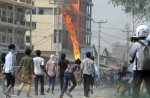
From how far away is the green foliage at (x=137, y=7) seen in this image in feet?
81.8

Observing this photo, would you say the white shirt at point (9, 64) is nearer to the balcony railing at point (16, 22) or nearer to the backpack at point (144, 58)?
the backpack at point (144, 58)

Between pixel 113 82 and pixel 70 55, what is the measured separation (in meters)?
40.2

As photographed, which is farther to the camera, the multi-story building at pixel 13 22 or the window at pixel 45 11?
the window at pixel 45 11

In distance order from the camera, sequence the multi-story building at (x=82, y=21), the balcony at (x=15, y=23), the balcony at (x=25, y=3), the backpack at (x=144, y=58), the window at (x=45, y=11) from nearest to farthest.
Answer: the backpack at (x=144, y=58) → the balcony at (x=15, y=23) → the balcony at (x=25, y=3) → the window at (x=45, y=11) → the multi-story building at (x=82, y=21)

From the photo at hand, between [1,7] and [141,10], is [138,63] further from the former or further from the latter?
[1,7]

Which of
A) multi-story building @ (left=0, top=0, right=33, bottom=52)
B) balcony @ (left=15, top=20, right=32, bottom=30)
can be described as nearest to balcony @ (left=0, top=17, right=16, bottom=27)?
multi-story building @ (left=0, top=0, right=33, bottom=52)

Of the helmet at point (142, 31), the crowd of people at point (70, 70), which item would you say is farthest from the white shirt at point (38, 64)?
the helmet at point (142, 31)

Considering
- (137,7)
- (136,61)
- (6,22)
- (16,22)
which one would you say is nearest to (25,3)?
(16,22)

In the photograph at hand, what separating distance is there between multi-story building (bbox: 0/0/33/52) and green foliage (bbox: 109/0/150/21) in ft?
133

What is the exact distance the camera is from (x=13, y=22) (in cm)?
7350

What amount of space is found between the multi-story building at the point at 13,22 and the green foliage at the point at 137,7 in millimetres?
40558

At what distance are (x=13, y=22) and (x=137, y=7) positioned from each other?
4901 centimetres

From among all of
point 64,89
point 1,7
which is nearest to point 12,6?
point 1,7

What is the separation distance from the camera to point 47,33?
94.4m
